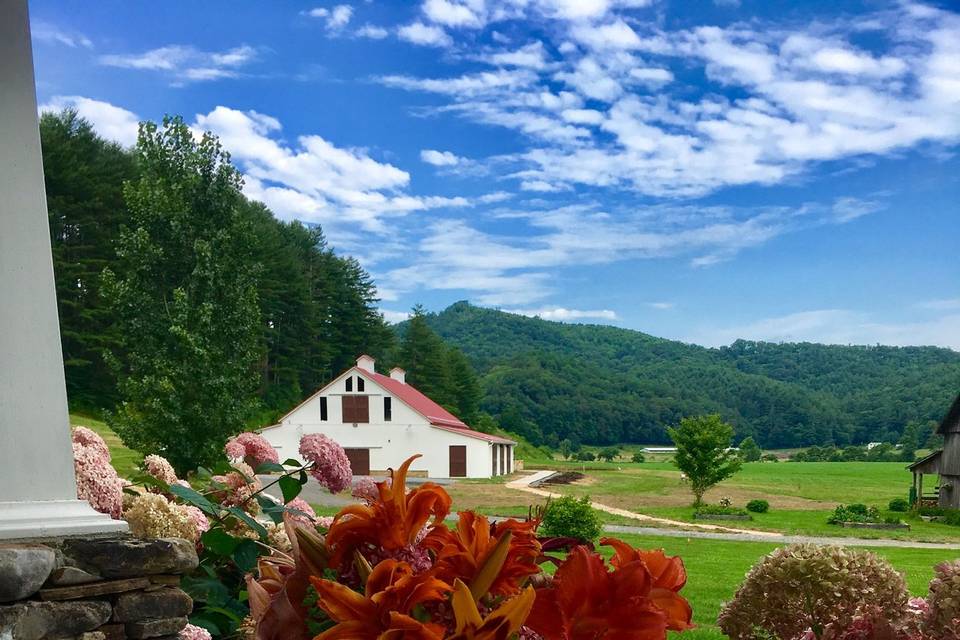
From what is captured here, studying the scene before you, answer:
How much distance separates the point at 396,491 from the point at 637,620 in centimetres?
25

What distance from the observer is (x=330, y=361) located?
4488 centimetres

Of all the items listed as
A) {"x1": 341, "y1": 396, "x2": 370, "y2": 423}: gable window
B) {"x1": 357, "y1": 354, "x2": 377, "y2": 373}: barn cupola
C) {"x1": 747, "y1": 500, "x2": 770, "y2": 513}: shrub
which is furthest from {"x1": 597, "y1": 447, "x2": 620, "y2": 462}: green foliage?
{"x1": 747, "y1": 500, "x2": 770, "y2": 513}: shrub

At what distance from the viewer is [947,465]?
28.2 meters

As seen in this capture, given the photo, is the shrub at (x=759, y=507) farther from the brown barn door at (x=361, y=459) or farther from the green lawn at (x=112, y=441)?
the green lawn at (x=112, y=441)

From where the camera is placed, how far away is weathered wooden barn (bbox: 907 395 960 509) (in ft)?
90.8

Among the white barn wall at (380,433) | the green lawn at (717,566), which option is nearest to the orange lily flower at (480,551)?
the green lawn at (717,566)

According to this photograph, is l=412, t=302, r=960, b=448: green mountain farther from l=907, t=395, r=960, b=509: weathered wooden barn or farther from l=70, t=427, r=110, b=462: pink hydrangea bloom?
l=70, t=427, r=110, b=462: pink hydrangea bloom

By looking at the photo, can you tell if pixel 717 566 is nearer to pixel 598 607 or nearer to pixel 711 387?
pixel 598 607

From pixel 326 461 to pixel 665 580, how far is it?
3629 mm

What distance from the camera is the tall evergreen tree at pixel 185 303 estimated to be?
654 inches

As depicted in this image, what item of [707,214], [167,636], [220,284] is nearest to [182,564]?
[167,636]

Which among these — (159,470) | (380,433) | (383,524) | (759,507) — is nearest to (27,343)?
(159,470)

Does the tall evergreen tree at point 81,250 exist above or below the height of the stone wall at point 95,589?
above

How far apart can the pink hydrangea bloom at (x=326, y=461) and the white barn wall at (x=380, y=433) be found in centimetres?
2973
